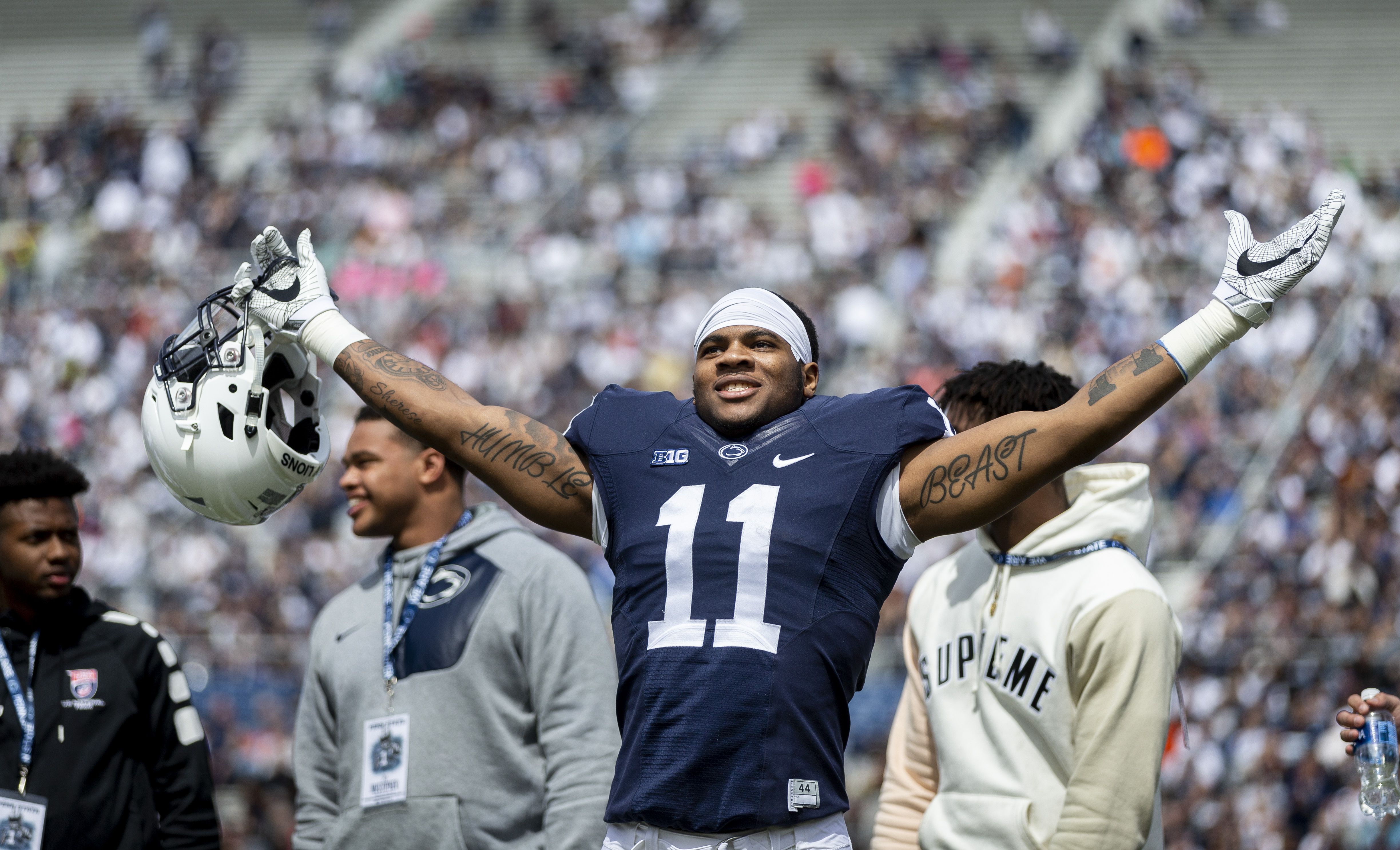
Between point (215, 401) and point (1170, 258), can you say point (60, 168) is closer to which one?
point (1170, 258)

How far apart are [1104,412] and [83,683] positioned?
278 cm

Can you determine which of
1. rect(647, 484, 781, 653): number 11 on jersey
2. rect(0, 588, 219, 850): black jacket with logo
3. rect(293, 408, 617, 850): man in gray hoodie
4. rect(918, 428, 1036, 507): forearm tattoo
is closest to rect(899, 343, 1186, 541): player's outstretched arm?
rect(918, 428, 1036, 507): forearm tattoo

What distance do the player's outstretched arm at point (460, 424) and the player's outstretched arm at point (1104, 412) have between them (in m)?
0.68

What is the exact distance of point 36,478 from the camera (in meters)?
4.20

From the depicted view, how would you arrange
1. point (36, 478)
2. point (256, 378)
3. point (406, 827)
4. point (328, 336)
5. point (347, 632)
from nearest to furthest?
point (328, 336), point (256, 378), point (406, 827), point (347, 632), point (36, 478)

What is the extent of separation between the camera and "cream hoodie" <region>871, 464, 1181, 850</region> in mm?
3172

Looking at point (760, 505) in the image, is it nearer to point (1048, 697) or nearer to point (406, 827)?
point (1048, 697)

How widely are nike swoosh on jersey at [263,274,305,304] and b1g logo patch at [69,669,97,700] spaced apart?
1.42 meters

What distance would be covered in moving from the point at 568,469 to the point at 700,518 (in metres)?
0.34

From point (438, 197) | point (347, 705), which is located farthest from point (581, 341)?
point (347, 705)

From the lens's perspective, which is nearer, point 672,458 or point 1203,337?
point 1203,337

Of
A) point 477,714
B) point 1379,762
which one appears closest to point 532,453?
point 477,714

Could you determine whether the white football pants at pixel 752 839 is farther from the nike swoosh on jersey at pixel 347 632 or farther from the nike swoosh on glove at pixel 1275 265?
the nike swoosh on jersey at pixel 347 632

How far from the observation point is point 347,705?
12.9 feet
